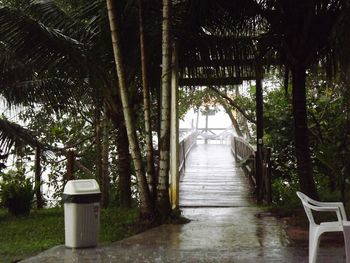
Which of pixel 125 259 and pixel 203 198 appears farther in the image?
pixel 203 198

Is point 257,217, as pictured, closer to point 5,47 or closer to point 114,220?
point 114,220

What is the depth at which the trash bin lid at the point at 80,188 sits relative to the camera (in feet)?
25.2

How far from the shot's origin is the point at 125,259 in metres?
6.83

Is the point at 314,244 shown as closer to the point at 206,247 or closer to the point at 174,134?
the point at 206,247

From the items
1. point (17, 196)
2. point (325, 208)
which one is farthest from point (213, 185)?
point (325, 208)

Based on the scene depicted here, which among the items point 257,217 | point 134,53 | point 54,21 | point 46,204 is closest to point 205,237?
point 257,217

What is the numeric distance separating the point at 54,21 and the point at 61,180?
6.20 meters

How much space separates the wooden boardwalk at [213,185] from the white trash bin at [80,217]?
3.89 metres

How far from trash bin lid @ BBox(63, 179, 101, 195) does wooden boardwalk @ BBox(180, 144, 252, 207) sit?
12.4 feet

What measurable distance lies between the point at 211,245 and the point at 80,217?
181cm

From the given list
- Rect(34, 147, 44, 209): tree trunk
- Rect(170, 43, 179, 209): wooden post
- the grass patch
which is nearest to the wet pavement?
the grass patch

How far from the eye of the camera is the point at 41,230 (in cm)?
945

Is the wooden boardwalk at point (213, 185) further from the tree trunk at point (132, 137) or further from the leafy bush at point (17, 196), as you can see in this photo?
the leafy bush at point (17, 196)

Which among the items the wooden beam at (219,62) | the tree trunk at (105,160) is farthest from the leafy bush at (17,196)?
the wooden beam at (219,62)
